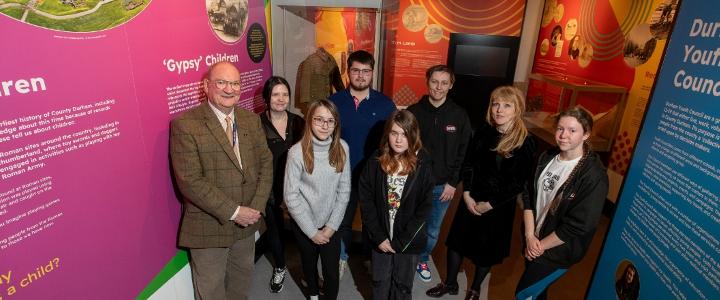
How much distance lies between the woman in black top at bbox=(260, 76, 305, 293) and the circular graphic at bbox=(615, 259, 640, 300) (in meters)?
2.03

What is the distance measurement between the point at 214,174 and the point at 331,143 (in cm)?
65

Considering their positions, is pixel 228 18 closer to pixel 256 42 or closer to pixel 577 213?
pixel 256 42

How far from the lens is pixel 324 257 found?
229 cm

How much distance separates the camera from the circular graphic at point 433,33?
624 cm

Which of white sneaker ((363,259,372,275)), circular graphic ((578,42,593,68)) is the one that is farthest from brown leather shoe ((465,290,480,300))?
circular graphic ((578,42,593,68))

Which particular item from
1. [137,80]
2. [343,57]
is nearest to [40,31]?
[137,80]

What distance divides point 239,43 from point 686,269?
2754 mm

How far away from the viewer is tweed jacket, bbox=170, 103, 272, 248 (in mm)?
1859

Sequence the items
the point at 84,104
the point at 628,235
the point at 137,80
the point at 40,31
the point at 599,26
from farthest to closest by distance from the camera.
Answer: the point at 599,26 < the point at 628,235 < the point at 137,80 < the point at 84,104 < the point at 40,31

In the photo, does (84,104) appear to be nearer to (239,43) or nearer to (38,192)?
(38,192)

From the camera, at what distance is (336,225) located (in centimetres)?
224

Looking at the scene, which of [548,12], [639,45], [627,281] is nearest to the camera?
[627,281]

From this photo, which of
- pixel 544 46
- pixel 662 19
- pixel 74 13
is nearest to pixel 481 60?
pixel 544 46

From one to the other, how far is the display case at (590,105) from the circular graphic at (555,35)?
637 millimetres
